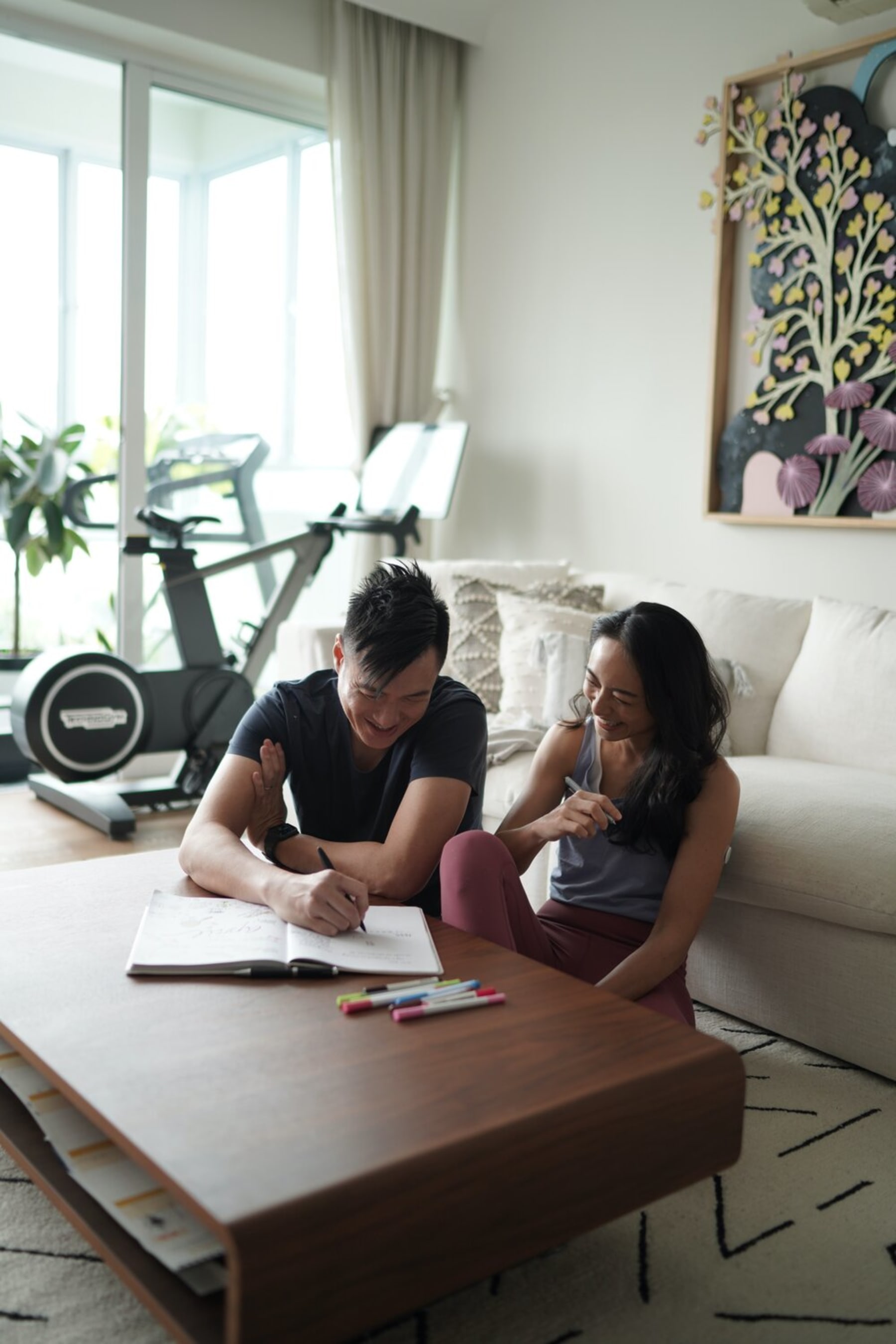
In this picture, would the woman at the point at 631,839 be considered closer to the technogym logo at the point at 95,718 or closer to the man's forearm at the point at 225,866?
the man's forearm at the point at 225,866

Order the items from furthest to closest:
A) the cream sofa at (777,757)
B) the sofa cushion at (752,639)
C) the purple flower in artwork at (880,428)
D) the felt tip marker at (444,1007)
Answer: the purple flower in artwork at (880,428), the sofa cushion at (752,639), the cream sofa at (777,757), the felt tip marker at (444,1007)

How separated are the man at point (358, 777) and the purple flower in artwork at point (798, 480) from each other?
1881 millimetres

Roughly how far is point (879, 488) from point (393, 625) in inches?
80.5

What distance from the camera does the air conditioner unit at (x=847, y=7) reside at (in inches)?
121

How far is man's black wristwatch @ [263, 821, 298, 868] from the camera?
182 centimetres

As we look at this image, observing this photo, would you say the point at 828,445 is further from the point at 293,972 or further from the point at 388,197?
the point at 293,972

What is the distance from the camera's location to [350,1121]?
1074mm

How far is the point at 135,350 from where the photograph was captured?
Answer: 419 cm

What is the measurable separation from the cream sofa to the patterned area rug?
0.37 m

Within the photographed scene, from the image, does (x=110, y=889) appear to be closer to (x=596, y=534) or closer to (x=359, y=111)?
(x=596, y=534)

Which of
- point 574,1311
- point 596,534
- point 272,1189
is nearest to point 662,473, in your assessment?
point 596,534

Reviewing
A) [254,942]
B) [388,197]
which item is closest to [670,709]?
[254,942]

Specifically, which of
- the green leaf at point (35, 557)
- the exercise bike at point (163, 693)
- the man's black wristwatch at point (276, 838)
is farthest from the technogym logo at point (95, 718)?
the man's black wristwatch at point (276, 838)

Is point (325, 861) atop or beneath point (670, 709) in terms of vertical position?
beneath
